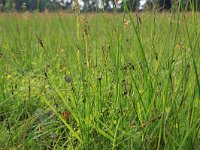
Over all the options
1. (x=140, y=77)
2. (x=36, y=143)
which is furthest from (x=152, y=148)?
(x=36, y=143)

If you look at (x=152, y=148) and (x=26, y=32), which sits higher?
(x=26, y=32)

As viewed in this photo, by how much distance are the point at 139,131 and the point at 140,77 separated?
23 centimetres

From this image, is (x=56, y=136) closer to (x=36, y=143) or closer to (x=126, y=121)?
(x=36, y=143)

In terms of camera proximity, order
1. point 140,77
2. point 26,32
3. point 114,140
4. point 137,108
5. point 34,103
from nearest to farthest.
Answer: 1. point 114,140
2. point 137,108
3. point 140,77
4. point 34,103
5. point 26,32

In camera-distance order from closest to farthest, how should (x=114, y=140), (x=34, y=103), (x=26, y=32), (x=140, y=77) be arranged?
(x=114, y=140)
(x=140, y=77)
(x=34, y=103)
(x=26, y=32)

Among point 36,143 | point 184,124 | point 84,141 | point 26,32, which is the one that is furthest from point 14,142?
point 26,32

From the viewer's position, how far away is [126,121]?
110 centimetres

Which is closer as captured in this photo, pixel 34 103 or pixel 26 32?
pixel 34 103

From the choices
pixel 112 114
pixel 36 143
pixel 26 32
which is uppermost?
pixel 26 32

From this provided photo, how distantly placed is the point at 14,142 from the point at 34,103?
1.38ft

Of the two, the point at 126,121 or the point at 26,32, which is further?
the point at 26,32

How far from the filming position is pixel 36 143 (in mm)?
1147

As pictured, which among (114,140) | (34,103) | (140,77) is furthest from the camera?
(34,103)

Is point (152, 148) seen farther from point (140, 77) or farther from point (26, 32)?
point (26, 32)
